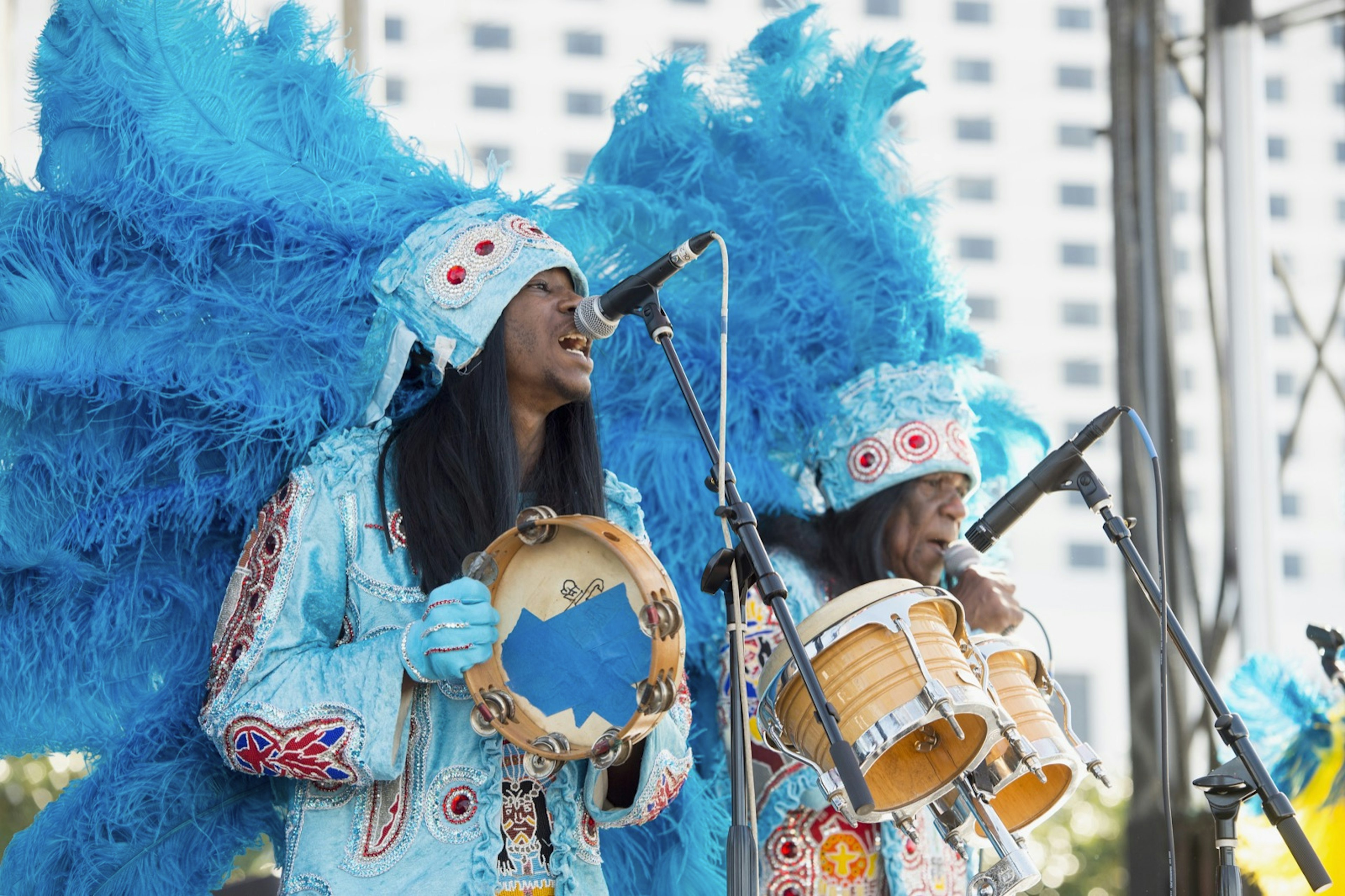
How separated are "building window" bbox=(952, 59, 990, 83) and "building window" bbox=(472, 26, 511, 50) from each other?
56.4 feet

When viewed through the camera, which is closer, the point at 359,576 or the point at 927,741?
the point at 927,741

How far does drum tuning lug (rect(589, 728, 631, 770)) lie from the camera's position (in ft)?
8.35

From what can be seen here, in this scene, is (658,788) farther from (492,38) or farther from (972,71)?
(972,71)

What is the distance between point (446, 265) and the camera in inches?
119

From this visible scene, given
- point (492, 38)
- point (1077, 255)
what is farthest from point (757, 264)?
point (1077, 255)

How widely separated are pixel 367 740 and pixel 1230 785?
1418 millimetres

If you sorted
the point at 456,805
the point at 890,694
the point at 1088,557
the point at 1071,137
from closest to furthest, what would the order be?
1. the point at 890,694
2. the point at 456,805
3. the point at 1071,137
4. the point at 1088,557

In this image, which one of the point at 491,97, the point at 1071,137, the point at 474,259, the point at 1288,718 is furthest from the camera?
the point at 1071,137

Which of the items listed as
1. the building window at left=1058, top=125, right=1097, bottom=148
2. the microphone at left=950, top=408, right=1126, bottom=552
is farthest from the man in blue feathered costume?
the building window at left=1058, top=125, right=1097, bottom=148

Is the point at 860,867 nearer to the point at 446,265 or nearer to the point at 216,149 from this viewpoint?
the point at 446,265

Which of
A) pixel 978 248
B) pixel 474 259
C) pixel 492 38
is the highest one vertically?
pixel 492 38

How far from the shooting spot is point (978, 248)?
62.1 m

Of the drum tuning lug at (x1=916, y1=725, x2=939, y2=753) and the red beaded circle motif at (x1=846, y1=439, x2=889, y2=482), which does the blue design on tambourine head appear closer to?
the drum tuning lug at (x1=916, y1=725, x2=939, y2=753)

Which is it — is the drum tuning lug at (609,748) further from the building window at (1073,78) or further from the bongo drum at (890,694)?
the building window at (1073,78)
